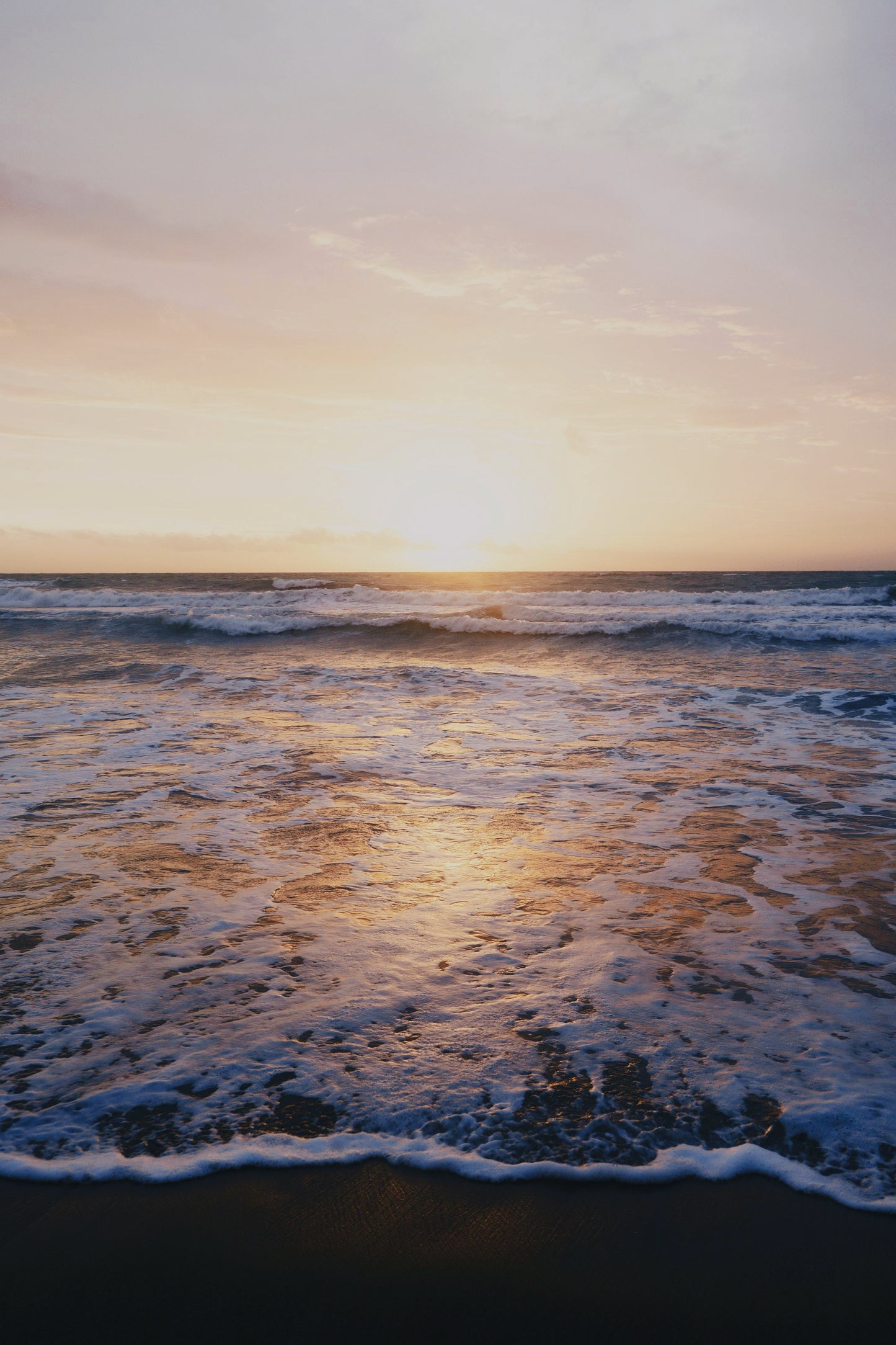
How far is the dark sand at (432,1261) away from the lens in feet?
6.14

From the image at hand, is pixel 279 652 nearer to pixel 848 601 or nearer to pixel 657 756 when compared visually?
pixel 657 756

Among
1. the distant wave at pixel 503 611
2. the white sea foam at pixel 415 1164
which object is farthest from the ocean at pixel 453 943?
the distant wave at pixel 503 611

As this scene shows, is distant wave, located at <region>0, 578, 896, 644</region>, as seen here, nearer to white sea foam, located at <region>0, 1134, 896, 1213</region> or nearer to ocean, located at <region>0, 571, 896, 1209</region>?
ocean, located at <region>0, 571, 896, 1209</region>

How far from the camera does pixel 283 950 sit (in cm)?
371

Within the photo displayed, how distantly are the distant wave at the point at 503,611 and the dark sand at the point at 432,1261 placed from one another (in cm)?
1915

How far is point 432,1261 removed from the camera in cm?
206

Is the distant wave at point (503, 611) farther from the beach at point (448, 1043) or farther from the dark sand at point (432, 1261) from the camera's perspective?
the dark sand at point (432, 1261)

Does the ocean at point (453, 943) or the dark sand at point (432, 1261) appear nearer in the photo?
the dark sand at point (432, 1261)

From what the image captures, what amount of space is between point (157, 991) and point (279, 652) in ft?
51.2

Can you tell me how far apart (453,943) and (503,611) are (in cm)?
2380

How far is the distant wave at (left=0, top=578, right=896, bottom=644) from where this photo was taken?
21.2m

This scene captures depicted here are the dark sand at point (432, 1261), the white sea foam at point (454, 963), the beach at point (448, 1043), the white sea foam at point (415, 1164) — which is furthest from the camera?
the white sea foam at point (454, 963)

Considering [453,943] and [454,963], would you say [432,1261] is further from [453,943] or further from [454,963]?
[453,943]

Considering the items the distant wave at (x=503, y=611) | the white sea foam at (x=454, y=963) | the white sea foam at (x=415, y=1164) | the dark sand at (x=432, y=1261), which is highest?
the distant wave at (x=503, y=611)
